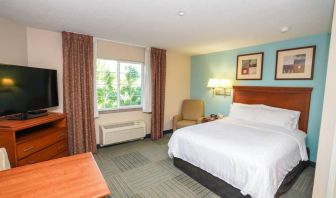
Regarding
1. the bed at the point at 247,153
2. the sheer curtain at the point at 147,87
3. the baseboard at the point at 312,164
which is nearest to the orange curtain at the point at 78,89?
the sheer curtain at the point at 147,87

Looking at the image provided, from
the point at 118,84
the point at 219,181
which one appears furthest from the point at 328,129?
the point at 118,84

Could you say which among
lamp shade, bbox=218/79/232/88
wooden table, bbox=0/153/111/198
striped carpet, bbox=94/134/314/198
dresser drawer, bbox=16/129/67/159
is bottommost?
striped carpet, bbox=94/134/314/198

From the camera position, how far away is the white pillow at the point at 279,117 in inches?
113

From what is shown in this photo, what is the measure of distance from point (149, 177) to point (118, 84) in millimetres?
2165

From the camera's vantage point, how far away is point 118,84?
3828 millimetres

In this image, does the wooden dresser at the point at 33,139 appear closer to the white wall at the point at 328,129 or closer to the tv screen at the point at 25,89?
the tv screen at the point at 25,89

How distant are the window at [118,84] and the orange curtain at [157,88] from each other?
0.37 m

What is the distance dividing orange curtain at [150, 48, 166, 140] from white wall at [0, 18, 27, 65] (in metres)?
2.34

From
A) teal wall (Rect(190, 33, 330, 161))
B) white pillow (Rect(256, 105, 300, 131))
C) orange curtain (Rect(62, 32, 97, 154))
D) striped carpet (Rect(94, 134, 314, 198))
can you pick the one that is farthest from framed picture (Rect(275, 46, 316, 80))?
orange curtain (Rect(62, 32, 97, 154))

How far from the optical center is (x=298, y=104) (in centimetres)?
302

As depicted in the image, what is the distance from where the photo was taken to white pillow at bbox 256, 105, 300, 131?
2.87 m

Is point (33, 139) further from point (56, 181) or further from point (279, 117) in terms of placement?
point (279, 117)

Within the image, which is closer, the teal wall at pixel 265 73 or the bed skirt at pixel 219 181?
the bed skirt at pixel 219 181

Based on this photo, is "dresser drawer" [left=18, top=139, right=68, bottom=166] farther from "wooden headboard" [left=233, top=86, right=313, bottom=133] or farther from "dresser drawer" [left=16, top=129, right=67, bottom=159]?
"wooden headboard" [left=233, top=86, right=313, bottom=133]
